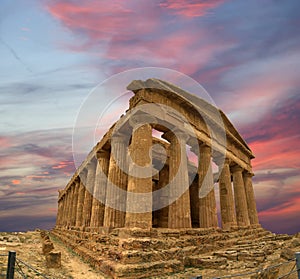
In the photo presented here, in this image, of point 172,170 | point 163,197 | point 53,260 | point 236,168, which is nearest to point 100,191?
point 163,197

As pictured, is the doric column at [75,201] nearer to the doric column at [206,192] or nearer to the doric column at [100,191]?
the doric column at [100,191]

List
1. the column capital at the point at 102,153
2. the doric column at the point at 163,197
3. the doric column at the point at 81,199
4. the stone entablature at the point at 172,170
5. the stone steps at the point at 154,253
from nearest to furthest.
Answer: the stone steps at the point at 154,253 → the stone entablature at the point at 172,170 → the column capital at the point at 102,153 → the doric column at the point at 163,197 → the doric column at the point at 81,199

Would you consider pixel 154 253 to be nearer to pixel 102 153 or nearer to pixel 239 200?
pixel 102 153

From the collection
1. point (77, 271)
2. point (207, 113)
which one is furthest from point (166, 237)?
A: point (207, 113)

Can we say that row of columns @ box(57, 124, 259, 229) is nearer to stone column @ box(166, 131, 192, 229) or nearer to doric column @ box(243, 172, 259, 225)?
stone column @ box(166, 131, 192, 229)

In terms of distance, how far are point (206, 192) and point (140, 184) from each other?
22.6 feet

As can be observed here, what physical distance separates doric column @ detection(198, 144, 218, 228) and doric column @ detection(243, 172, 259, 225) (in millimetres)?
10902

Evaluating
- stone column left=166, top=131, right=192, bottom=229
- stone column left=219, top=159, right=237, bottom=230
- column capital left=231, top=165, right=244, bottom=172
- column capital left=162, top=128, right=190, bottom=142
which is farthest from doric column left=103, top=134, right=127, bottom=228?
column capital left=231, top=165, right=244, bottom=172

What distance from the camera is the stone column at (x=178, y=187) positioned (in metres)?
14.4

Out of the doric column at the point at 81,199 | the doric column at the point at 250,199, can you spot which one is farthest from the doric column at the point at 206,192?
→ the doric column at the point at 81,199

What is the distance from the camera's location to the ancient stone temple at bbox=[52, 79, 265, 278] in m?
10.5

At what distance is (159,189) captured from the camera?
933 inches

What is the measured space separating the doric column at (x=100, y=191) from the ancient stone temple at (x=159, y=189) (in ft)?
0.26

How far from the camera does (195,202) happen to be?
25141mm
